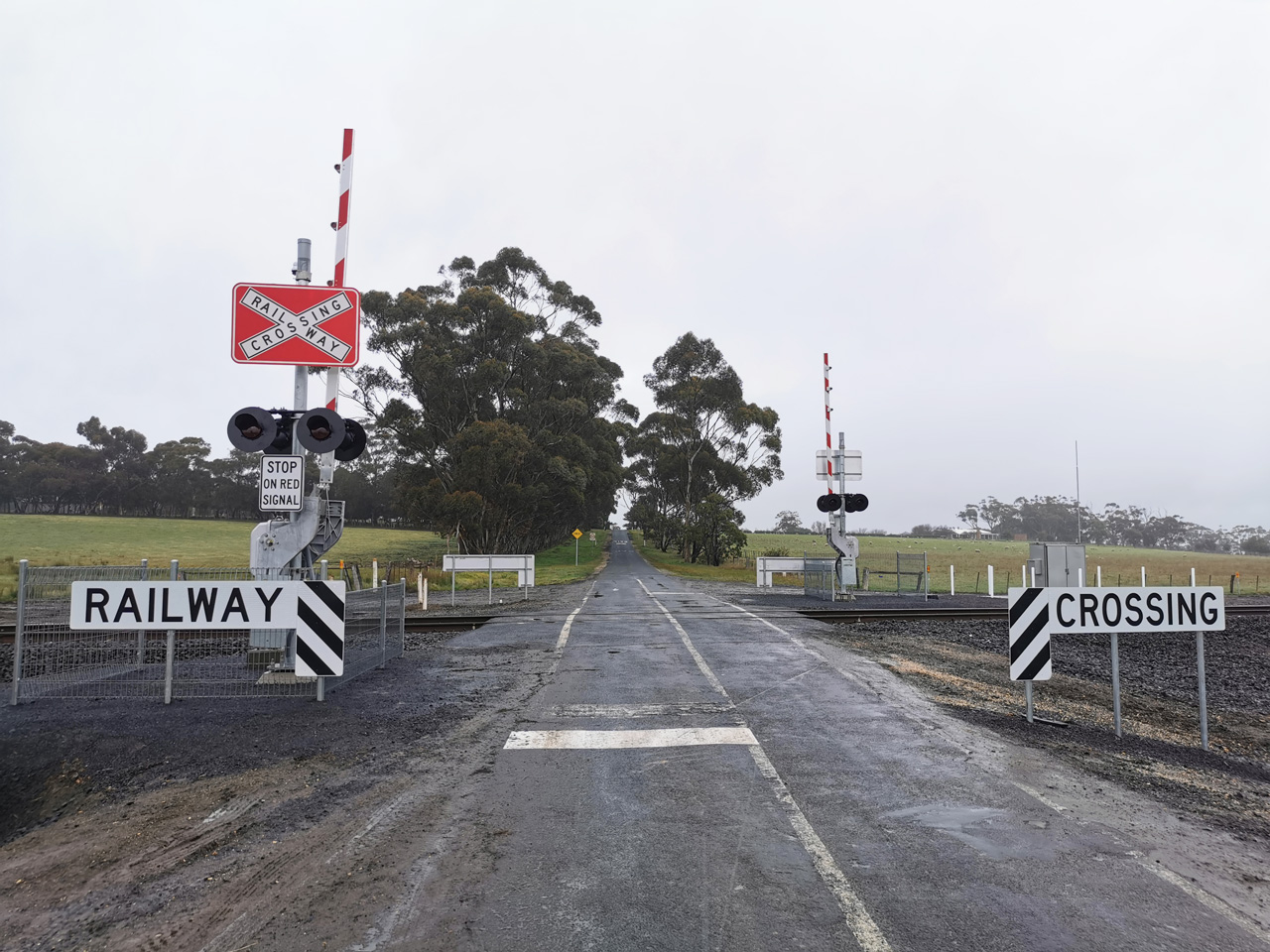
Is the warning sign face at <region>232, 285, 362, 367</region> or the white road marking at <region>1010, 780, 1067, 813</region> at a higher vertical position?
the warning sign face at <region>232, 285, 362, 367</region>

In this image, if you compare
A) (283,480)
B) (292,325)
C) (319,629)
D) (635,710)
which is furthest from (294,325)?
(635,710)

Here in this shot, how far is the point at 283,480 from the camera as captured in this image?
8.51 metres

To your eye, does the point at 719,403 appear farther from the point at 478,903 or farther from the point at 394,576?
the point at 478,903

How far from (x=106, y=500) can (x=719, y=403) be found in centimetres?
8660

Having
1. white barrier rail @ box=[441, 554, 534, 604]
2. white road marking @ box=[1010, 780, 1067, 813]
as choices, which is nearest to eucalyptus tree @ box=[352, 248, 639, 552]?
white barrier rail @ box=[441, 554, 534, 604]

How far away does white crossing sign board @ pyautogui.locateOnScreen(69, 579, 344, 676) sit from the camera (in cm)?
750

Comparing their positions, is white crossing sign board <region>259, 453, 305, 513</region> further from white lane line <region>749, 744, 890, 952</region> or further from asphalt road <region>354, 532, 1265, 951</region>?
white lane line <region>749, 744, 890, 952</region>

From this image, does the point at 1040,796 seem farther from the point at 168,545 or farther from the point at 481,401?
the point at 168,545

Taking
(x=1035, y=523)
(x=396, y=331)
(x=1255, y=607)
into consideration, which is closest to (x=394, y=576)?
(x=396, y=331)

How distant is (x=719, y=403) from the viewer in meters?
51.5

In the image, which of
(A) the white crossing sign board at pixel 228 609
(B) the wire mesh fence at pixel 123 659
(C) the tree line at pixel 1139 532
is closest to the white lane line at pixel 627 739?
(A) the white crossing sign board at pixel 228 609

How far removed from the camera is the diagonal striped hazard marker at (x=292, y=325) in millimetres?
8758

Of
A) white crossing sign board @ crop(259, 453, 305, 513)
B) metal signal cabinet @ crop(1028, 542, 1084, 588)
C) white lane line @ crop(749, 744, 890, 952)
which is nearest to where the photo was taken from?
white lane line @ crop(749, 744, 890, 952)

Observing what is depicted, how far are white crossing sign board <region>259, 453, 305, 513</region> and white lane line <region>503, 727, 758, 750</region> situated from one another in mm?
3955
